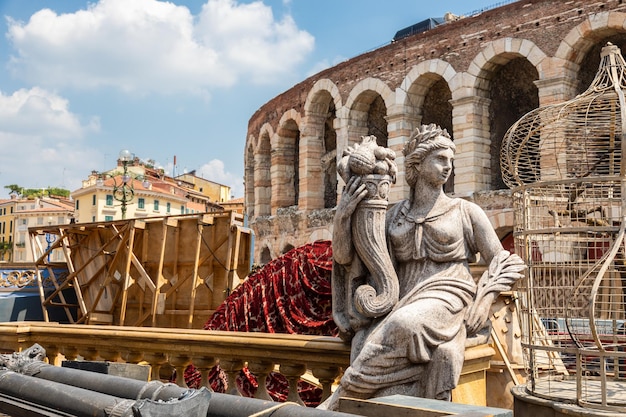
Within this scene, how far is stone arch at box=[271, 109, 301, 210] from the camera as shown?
27.1m

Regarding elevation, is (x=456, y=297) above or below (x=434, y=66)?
below

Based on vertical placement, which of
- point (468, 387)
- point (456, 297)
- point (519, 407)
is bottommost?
point (519, 407)

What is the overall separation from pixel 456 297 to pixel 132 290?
846cm

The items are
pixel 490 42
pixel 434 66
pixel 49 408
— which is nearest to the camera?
pixel 49 408

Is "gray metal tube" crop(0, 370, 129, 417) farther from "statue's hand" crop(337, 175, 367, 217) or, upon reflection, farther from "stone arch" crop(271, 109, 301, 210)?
"stone arch" crop(271, 109, 301, 210)

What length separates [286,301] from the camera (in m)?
6.19

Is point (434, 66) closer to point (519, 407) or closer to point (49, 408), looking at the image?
point (519, 407)

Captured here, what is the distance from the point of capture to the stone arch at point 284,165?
27.1 m

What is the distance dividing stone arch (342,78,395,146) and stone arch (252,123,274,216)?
20.3ft

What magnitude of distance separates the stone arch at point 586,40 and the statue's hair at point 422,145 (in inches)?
549

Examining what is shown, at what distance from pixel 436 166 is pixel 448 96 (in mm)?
19505

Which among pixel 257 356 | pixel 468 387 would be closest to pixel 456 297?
pixel 468 387

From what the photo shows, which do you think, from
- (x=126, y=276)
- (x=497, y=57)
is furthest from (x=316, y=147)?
(x=126, y=276)

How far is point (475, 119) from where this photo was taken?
18828mm
